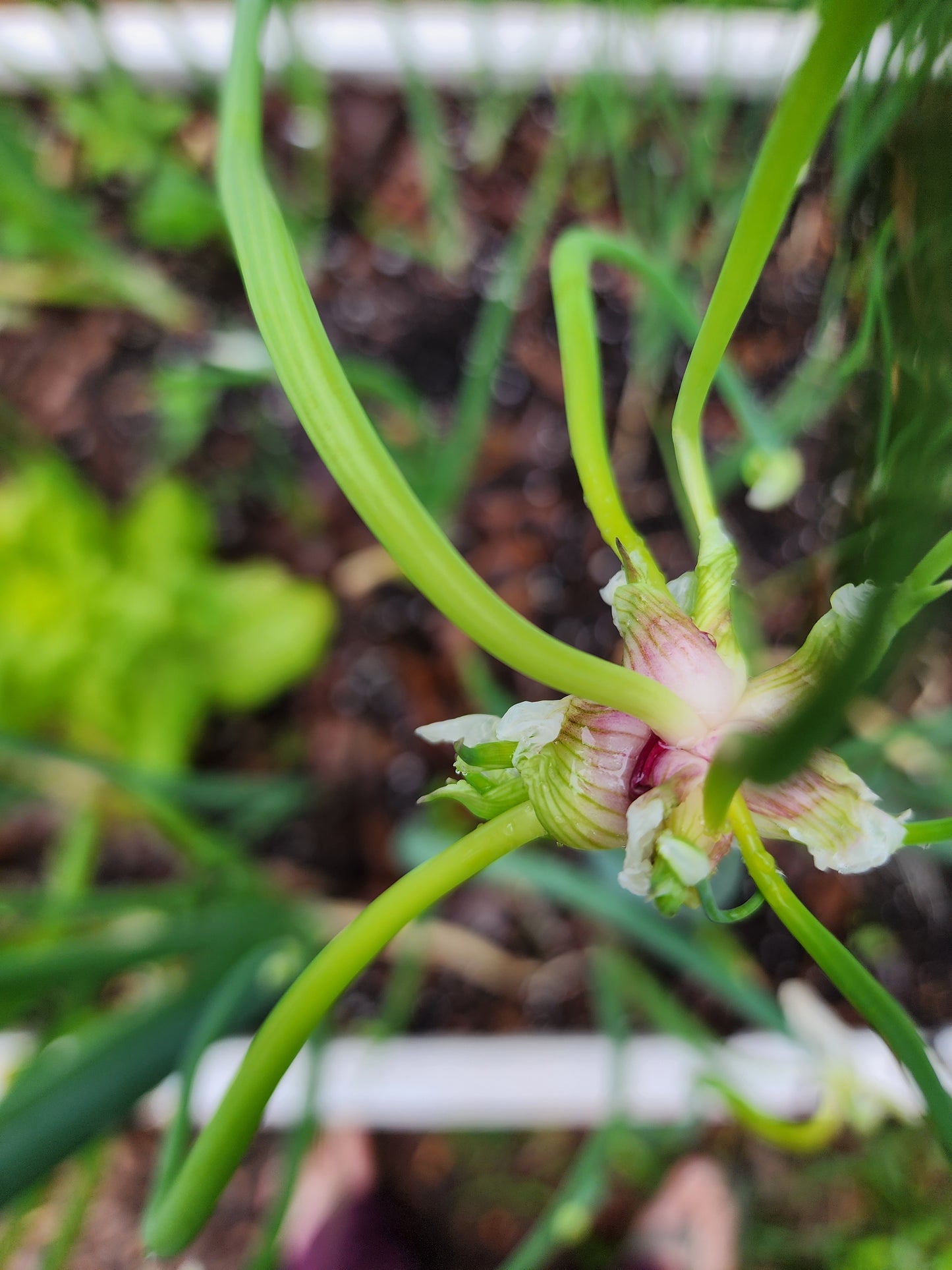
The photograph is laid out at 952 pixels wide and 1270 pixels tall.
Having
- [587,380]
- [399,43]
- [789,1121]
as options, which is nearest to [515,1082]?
[789,1121]

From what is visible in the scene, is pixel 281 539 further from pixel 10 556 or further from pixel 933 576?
pixel 933 576

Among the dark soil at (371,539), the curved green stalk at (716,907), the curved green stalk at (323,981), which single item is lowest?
the curved green stalk at (716,907)

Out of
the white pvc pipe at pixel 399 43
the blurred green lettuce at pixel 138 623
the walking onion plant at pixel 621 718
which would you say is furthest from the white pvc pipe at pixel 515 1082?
the white pvc pipe at pixel 399 43

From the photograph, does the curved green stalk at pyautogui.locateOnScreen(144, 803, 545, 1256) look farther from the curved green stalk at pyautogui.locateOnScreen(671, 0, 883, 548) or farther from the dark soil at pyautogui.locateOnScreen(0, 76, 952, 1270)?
the dark soil at pyautogui.locateOnScreen(0, 76, 952, 1270)

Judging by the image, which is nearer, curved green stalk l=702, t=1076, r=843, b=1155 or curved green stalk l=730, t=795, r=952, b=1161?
curved green stalk l=730, t=795, r=952, b=1161

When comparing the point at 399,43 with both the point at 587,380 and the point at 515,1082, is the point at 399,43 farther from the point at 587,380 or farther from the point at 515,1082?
the point at 515,1082

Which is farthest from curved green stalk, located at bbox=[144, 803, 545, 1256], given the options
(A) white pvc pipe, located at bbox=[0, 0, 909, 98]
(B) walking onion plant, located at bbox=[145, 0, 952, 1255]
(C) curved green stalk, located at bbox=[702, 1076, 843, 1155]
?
(A) white pvc pipe, located at bbox=[0, 0, 909, 98]

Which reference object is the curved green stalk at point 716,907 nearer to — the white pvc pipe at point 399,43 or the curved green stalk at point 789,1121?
the curved green stalk at point 789,1121
